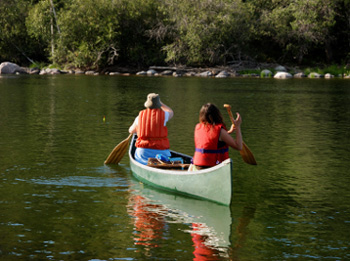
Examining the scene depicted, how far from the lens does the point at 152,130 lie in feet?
32.3

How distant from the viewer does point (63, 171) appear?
1059 centimetres

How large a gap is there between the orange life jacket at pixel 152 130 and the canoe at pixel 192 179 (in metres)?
0.39

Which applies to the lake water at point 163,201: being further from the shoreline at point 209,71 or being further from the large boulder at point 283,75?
the shoreline at point 209,71

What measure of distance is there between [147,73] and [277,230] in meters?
42.3

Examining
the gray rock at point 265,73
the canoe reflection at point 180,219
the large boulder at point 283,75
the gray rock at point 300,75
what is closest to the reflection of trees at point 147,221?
the canoe reflection at point 180,219

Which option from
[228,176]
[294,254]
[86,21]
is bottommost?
[294,254]

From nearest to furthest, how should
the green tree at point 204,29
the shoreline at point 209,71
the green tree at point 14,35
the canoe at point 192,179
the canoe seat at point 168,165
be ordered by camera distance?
the canoe at point 192,179, the canoe seat at point 168,165, the shoreline at point 209,71, the green tree at point 204,29, the green tree at point 14,35

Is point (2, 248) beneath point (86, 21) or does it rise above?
beneath

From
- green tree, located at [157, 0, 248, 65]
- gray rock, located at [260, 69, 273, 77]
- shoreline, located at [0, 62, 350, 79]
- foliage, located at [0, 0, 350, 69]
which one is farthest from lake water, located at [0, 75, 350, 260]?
foliage, located at [0, 0, 350, 69]

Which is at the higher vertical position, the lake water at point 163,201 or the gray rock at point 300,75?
the gray rock at point 300,75

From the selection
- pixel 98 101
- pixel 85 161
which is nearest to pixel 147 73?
pixel 98 101

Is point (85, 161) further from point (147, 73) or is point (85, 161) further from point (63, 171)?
point (147, 73)

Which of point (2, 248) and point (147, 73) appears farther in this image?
point (147, 73)

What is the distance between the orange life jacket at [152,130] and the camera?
9.75 m
